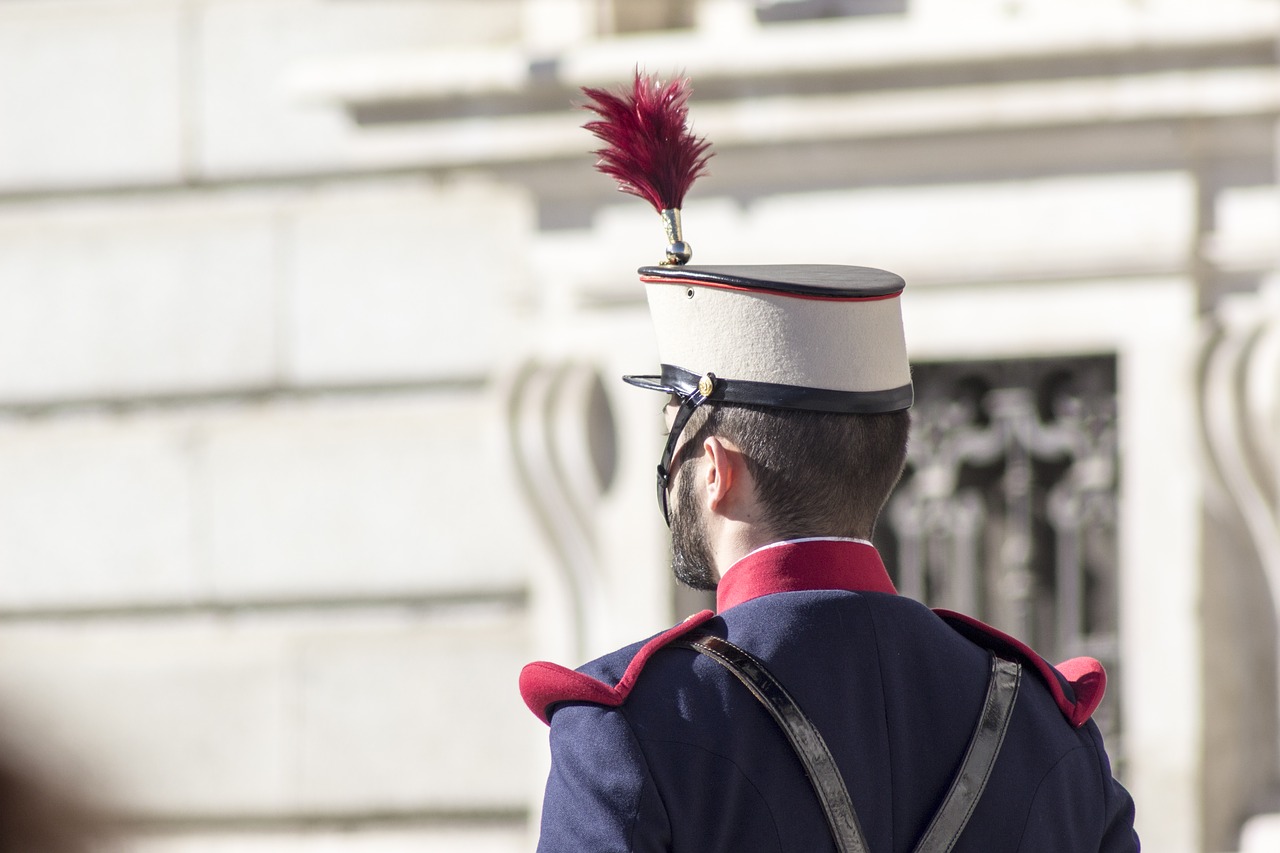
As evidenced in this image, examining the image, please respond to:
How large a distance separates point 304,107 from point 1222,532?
2.61 metres

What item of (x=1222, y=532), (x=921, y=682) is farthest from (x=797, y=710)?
(x=1222, y=532)

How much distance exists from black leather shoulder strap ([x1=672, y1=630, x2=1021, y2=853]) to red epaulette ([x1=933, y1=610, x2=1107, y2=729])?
0.13 meters

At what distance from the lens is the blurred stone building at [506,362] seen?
13.6 ft

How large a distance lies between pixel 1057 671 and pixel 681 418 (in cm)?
56

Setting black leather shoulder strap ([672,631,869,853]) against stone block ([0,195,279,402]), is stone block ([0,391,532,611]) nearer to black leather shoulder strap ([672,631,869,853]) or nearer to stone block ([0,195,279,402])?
stone block ([0,195,279,402])

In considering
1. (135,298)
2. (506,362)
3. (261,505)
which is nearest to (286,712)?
(261,505)

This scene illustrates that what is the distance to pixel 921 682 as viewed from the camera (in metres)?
1.90

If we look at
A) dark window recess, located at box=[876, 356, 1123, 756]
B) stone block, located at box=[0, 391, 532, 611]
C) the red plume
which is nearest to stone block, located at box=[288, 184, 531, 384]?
stone block, located at box=[0, 391, 532, 611]

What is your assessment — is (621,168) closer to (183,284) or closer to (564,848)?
(564,848)

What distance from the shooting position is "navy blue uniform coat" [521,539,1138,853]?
5.65ft

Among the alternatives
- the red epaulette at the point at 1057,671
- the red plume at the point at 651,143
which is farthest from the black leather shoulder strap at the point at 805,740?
the red plume at the point at 651,143

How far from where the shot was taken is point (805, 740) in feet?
5.84

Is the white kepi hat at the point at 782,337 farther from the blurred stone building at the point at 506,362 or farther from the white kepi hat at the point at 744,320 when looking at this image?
the blurred stone building at the point at 506,362

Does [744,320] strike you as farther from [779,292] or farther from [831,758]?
[831,758]
